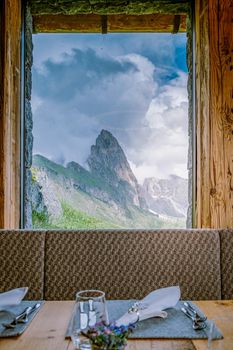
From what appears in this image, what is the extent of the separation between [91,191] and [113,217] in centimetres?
19

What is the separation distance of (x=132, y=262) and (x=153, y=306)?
720 millimetres

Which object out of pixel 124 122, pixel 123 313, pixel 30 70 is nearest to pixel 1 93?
pixel 30 70

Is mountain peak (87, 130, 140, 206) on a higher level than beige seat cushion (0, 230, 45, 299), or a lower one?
higher

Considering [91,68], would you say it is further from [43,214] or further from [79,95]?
[43,214]

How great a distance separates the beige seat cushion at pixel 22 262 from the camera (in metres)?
1.99

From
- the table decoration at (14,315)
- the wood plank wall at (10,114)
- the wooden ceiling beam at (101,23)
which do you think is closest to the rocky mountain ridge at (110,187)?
the wood plank wall at (10,114)

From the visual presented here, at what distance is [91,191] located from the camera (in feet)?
8.33

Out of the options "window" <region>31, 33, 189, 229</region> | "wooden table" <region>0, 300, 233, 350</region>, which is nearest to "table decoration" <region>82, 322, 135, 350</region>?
"wooden table" <region>0, 300, 233, 350</region>

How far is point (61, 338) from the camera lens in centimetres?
110

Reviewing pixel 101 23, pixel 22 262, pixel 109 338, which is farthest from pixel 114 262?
pixel 101 23

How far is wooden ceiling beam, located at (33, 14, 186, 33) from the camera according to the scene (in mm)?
2543

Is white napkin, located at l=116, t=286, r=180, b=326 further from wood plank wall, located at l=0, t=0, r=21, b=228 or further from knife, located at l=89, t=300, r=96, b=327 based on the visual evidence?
wood plank wall, located at l=0, t=0, r=21, b=228

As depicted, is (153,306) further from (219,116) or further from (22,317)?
(219,116)

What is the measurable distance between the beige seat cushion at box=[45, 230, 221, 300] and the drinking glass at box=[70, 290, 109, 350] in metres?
1.05
